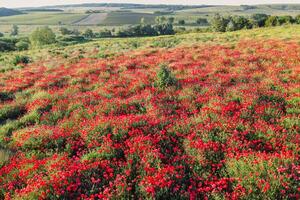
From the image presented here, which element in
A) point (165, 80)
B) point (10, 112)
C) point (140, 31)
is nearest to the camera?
point (10, 112)

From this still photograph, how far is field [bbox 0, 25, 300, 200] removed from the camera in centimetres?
625

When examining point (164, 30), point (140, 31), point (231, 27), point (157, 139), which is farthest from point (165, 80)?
point (164, 30)

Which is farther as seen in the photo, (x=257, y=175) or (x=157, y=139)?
(x=157, y=139)

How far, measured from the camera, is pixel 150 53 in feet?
87.8

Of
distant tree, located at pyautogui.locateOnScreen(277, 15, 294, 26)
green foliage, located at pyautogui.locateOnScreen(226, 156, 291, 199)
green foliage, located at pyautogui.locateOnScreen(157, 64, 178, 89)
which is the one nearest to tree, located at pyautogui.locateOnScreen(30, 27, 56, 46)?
distant tree, located at pyautogui.locateOnScreen(277, 15, 294, 26)

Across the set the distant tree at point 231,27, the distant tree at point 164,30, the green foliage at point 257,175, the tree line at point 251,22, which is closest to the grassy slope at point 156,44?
the green foliage at point 257,175

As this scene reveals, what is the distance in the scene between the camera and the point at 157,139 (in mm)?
8180

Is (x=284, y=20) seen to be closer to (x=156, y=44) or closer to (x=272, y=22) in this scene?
(x=272, y=22)

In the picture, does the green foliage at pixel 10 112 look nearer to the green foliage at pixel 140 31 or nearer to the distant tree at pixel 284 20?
the distant tree at pixel 284 20

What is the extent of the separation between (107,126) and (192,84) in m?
5.64

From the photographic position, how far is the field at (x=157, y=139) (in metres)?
6.25

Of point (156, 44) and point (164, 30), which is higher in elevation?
point (156, 44)

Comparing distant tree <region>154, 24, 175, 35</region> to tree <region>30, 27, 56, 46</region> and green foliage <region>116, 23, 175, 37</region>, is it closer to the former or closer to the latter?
green foliage <region>116, 23, 175, 37</region>

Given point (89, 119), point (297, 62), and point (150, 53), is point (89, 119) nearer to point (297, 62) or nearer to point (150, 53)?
point (297, 62)
